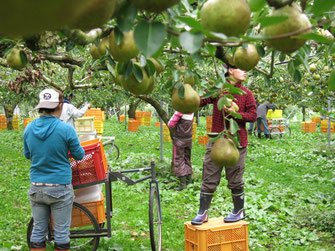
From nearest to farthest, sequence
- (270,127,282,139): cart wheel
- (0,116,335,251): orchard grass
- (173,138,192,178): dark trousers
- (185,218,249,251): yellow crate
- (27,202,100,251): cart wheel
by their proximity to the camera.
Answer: (185,218,249,251): yellow crate → (27,202,100,251): cart wheel → (0,116,335,251): orchard grass → (173,138,192,178): dark trousers → (270,127,282,139): cart wheel

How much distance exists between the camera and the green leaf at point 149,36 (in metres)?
0.70

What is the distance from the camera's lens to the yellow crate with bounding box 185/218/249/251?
139 inches

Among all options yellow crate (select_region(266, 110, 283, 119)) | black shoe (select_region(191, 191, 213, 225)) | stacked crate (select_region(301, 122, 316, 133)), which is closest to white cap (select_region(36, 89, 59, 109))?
black shoe (select_region(191, 191, 213, 225))

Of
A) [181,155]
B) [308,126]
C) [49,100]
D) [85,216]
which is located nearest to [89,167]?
[85,216]

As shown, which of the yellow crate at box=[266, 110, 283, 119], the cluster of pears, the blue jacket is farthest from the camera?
the yellow crate at box=[266, 110, 283, 119]

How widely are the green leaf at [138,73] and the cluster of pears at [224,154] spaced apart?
2.23 feet

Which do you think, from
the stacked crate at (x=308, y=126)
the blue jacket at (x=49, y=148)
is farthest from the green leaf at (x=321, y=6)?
the stacked crate at (x=308, y=126)

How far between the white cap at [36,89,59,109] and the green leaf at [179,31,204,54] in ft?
8.38

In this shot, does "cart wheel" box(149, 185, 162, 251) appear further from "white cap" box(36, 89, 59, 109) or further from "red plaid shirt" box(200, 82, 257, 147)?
"white cap" box(36, 89, 59, 109)

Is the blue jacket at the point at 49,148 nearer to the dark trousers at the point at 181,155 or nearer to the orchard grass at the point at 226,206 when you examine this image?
the orchard grass at the point at 226,206

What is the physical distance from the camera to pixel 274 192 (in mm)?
6664

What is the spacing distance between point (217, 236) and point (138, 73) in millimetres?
2827

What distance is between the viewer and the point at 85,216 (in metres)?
3.93

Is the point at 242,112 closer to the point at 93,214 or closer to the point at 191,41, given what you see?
the point at 93,214
